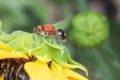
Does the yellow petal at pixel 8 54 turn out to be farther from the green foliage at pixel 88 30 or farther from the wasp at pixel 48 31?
the green foliage at pixel 88 30

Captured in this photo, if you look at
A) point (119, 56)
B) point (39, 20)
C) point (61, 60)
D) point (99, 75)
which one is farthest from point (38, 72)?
point (39, 20)

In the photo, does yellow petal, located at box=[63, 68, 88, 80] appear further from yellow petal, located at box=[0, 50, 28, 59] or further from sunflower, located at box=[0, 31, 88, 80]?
yellow petal, located at box=[0, 50, 28, 59]

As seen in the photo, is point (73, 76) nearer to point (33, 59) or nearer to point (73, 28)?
point (33, 59)

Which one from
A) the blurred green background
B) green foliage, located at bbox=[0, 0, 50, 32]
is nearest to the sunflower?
the blurred green background

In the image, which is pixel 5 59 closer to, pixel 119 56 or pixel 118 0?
pixel 119 56

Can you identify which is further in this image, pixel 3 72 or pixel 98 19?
pixel 98 19

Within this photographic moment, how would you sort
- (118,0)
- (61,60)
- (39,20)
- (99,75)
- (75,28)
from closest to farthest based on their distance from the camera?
(61,60), (75,28), (99,75), (39,20), (118,0)

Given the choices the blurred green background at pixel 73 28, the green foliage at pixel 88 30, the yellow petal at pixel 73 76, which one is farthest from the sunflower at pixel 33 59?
the green foliage at pixel 88 30
